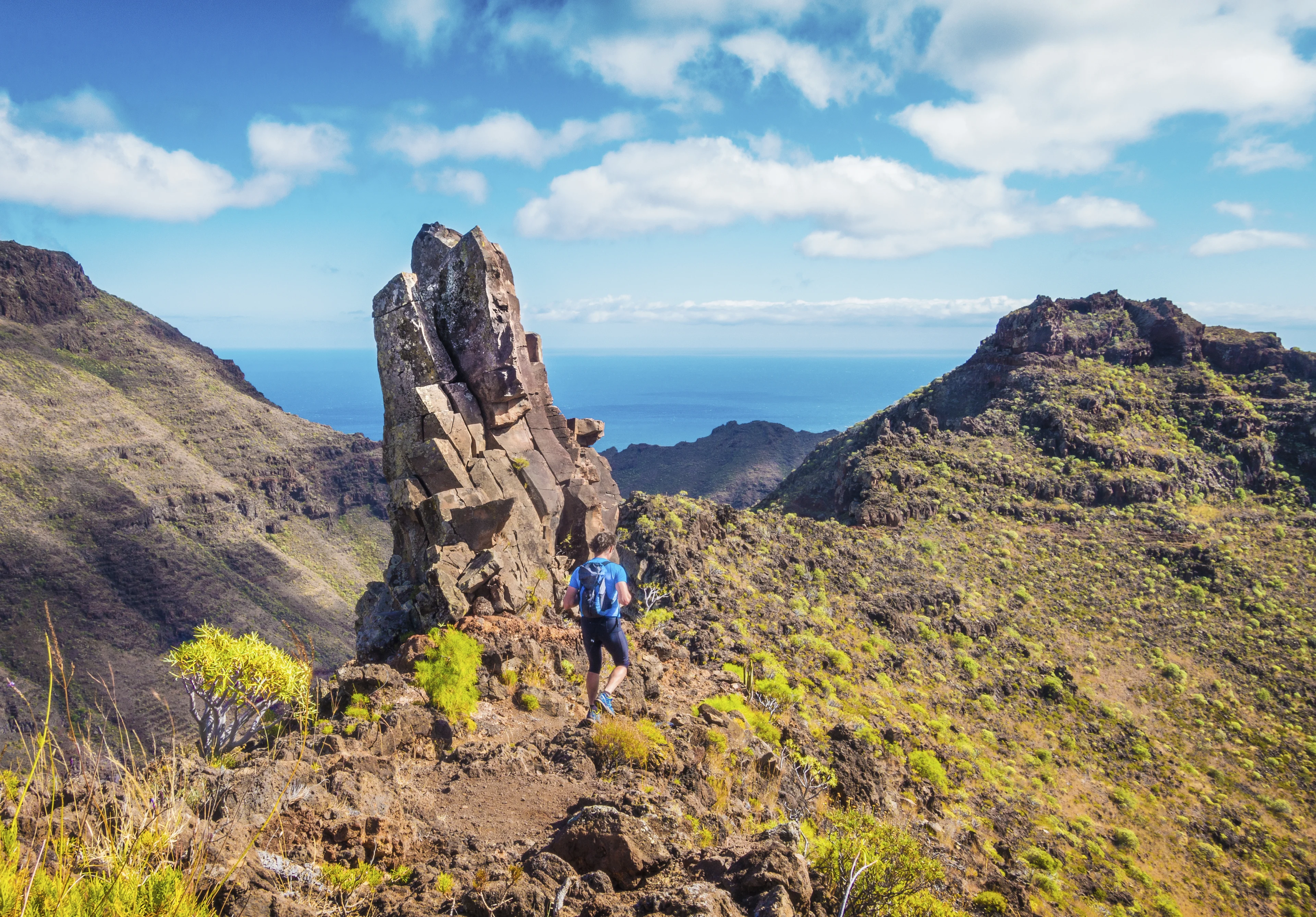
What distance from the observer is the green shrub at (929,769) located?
1538 cm

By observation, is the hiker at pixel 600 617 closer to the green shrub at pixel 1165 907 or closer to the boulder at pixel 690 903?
the boulder at pixel 690 903

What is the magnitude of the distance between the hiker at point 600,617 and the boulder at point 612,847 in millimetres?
3292

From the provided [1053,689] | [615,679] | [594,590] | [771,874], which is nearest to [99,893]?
[771,874]

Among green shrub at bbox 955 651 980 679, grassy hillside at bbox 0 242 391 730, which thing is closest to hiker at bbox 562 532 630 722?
green shrub at bbox 955 651 980 679

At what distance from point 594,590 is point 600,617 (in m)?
0.45

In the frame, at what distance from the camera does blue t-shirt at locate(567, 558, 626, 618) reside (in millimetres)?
9773

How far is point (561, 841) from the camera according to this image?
20.5ft

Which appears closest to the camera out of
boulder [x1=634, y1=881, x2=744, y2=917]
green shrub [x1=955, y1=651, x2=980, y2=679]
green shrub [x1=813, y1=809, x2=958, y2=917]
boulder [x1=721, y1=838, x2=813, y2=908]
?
boulder [x1=634, y1=881, x2=744, y2=917]

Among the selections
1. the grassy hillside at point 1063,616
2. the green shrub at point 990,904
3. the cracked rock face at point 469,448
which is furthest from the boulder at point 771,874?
the cracked rock face at point 469,448

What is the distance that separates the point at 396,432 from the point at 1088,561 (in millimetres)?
29960

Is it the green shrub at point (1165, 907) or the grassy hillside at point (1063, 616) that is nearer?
the green shrub at point (1165, 907)

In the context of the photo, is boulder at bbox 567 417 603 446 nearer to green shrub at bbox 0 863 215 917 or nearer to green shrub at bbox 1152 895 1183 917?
green shrub at bbox 0 863 215 917

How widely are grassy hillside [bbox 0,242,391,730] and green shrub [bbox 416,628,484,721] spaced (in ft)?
139

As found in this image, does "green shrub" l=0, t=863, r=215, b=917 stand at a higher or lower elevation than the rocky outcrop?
lower
